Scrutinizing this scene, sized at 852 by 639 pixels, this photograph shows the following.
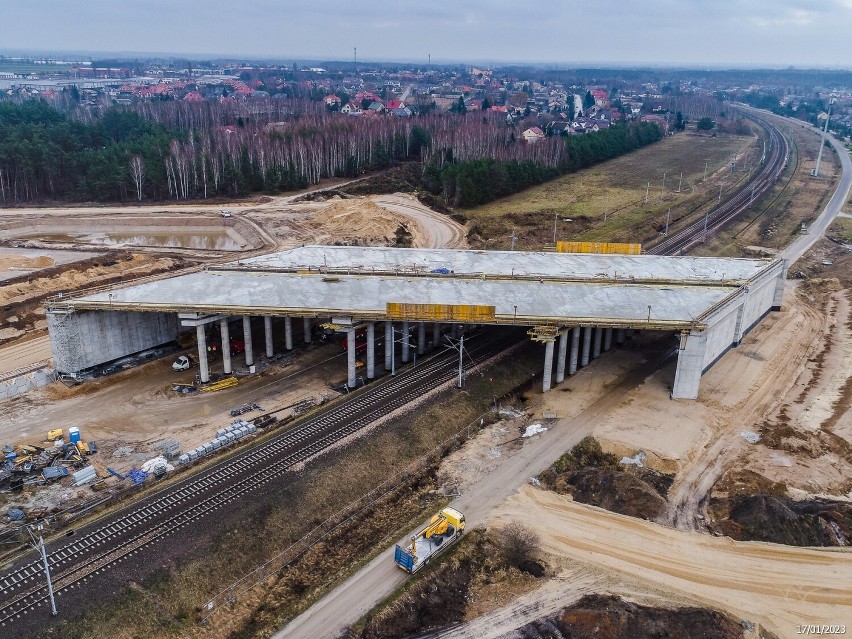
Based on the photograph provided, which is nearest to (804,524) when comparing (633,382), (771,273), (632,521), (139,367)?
(632,521)

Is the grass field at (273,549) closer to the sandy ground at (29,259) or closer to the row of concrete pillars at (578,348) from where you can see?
the row of concrete pillars at (578,348)

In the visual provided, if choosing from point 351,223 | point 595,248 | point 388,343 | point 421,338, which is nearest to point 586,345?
point 421,338

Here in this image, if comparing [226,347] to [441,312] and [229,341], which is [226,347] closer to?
[229,341]

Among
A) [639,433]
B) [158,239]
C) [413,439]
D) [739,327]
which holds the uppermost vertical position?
[739,327]

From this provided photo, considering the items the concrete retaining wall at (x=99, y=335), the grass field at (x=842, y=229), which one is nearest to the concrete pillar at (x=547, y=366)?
the concrete retaining wall at (x=99, y=335)

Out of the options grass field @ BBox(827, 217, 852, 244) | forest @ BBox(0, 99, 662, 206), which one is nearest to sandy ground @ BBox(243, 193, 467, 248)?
forest @ BBox(0, 99, 662, 206)
